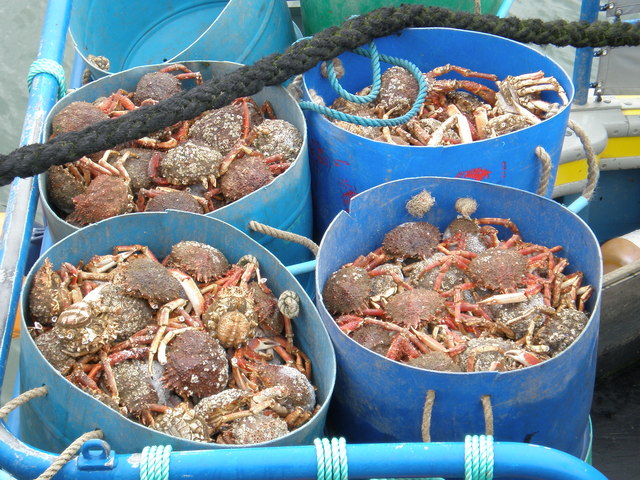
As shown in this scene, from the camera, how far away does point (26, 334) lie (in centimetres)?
192

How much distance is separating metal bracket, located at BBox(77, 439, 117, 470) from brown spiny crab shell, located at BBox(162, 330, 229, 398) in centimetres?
43

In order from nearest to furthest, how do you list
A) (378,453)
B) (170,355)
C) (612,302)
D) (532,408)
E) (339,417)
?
(378,453), (532,408), (170,355), (339,417), (612,302)

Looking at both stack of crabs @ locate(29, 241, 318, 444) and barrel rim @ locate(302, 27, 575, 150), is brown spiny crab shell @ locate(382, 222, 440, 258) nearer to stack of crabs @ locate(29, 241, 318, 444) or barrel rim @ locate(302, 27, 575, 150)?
A: barrel rim @ locate(302, 27, 575, 150)

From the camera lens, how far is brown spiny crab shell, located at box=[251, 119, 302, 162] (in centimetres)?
271

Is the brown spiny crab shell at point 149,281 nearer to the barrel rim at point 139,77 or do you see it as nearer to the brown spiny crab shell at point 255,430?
the barrel rim at point 139,77

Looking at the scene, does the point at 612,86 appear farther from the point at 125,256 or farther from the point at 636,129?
the point at 125,256

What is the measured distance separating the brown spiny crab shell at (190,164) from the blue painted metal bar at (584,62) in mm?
1995

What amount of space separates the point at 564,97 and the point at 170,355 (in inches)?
67.7

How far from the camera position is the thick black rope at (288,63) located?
2393 mm

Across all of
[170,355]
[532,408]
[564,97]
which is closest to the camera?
[532,408]

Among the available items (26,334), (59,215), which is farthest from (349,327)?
(59,215)

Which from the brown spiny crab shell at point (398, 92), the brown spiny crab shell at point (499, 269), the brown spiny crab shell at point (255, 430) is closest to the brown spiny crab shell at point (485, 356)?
the brown spiny crab shell at point (499, 269)

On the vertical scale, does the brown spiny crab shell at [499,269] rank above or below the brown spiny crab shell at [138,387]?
above

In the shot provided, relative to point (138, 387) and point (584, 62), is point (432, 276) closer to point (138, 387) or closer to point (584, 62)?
point (138, 387)
